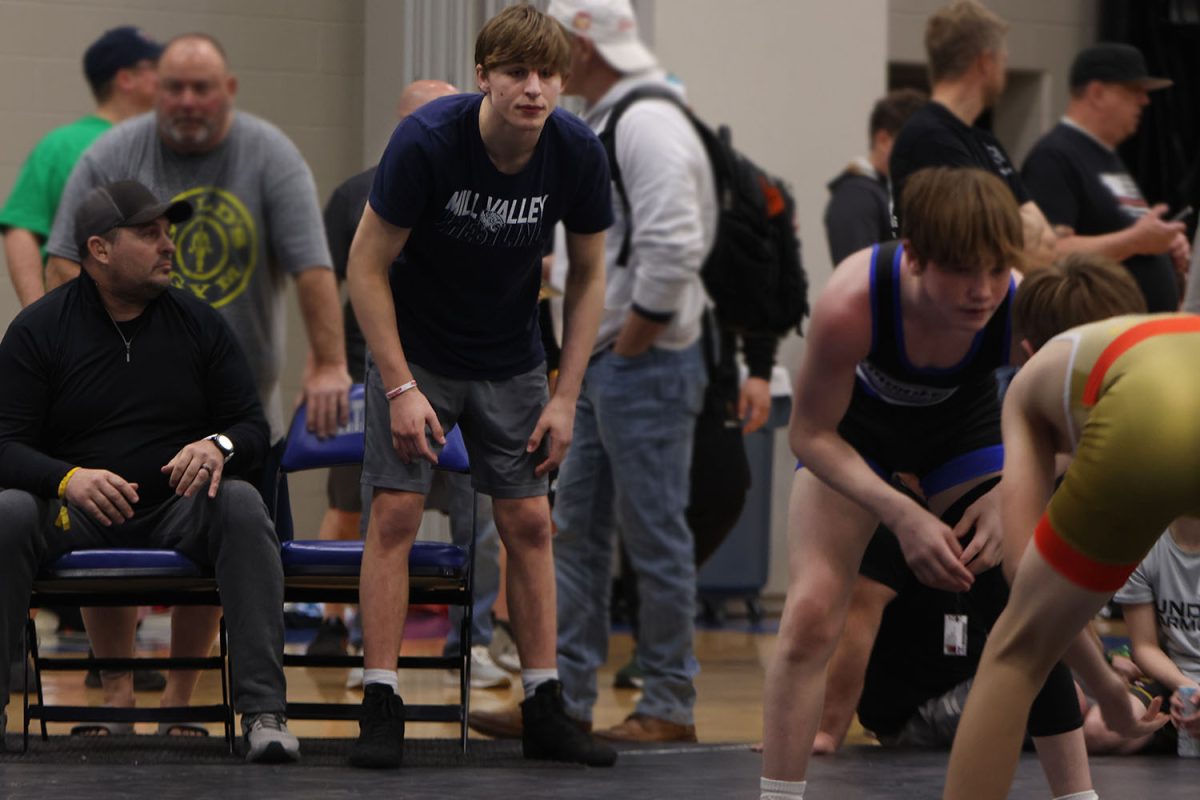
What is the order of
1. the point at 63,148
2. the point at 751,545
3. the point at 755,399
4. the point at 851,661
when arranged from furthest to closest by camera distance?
the point at 751,545 < the point at 755,399 < the point at 63,148 < the point at 851,661

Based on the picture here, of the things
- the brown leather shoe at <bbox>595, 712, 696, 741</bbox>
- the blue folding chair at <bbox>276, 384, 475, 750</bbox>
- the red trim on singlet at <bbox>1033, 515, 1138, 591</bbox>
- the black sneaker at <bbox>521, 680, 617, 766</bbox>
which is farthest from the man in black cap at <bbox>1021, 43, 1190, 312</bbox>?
the red trim on singlet at <bbox>1033, 515, 1138, 591</bbox>

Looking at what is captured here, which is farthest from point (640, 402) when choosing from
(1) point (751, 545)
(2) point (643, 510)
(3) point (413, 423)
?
(1) point (751, 545)

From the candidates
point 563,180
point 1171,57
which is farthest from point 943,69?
point 1171,57

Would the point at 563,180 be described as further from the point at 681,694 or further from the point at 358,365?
the point at 358,365

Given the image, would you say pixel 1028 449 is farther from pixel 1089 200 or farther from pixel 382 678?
pixel 1089 200

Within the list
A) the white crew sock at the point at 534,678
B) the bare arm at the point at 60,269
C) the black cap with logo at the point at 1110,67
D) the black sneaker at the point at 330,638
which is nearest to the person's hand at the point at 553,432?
the white crew sock at the point at 534,678

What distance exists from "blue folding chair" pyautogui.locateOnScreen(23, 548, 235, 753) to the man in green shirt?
3.39 feet

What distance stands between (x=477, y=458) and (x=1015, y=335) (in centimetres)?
121

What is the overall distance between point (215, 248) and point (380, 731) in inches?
52.1

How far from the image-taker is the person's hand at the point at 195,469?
3928mm

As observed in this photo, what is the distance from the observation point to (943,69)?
5113 millimetres

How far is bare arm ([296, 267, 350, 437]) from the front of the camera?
14.6 feet

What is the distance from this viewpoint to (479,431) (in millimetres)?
3980

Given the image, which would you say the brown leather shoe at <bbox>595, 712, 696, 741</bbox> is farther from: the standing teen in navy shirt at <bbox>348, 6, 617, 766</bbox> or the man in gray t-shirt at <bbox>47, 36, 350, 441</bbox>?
the man in gray t-shirt at <bbox>47, 36, 350, 441</bbox>
